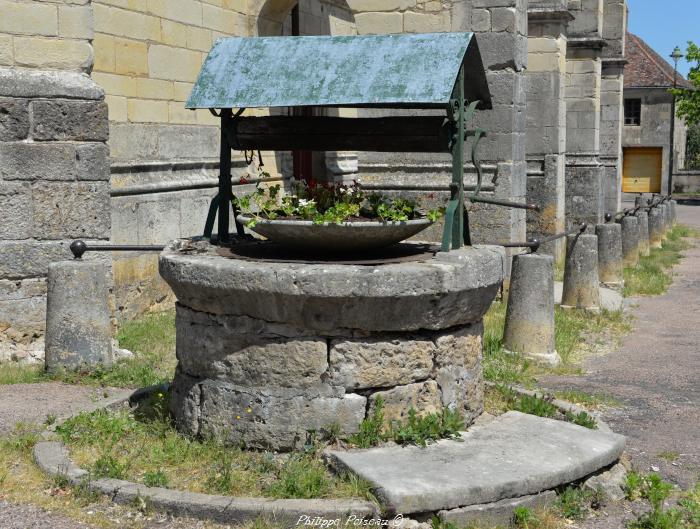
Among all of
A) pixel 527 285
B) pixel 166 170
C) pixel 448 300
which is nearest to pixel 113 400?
pixel 448 300

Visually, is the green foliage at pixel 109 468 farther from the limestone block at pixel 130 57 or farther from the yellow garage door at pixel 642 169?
the yellow garage door at pixel 642 169

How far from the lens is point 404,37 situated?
5168 millimetres

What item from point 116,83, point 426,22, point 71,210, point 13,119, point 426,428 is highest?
point 426,22

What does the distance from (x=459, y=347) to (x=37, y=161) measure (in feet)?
12.0

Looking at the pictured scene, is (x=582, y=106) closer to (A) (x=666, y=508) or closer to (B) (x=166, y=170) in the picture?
(B) (x=166, y=170)

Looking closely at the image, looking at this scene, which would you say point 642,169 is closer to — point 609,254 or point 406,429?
point 609,254

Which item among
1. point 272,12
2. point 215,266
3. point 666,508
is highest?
point 272,12

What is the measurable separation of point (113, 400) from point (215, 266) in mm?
1408

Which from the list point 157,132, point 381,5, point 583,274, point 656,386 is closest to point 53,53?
point 157,132

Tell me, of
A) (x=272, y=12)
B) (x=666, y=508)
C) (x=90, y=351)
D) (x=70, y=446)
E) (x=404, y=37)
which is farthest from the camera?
(x=272, y=12)

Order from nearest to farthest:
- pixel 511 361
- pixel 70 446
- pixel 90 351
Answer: pixel 70 446
pixel 90 351
pixel 511 361

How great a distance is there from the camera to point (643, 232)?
16.2 meters

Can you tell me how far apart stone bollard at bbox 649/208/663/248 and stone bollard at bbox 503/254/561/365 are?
10.5 m

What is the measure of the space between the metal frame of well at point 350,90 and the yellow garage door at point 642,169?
122ft
